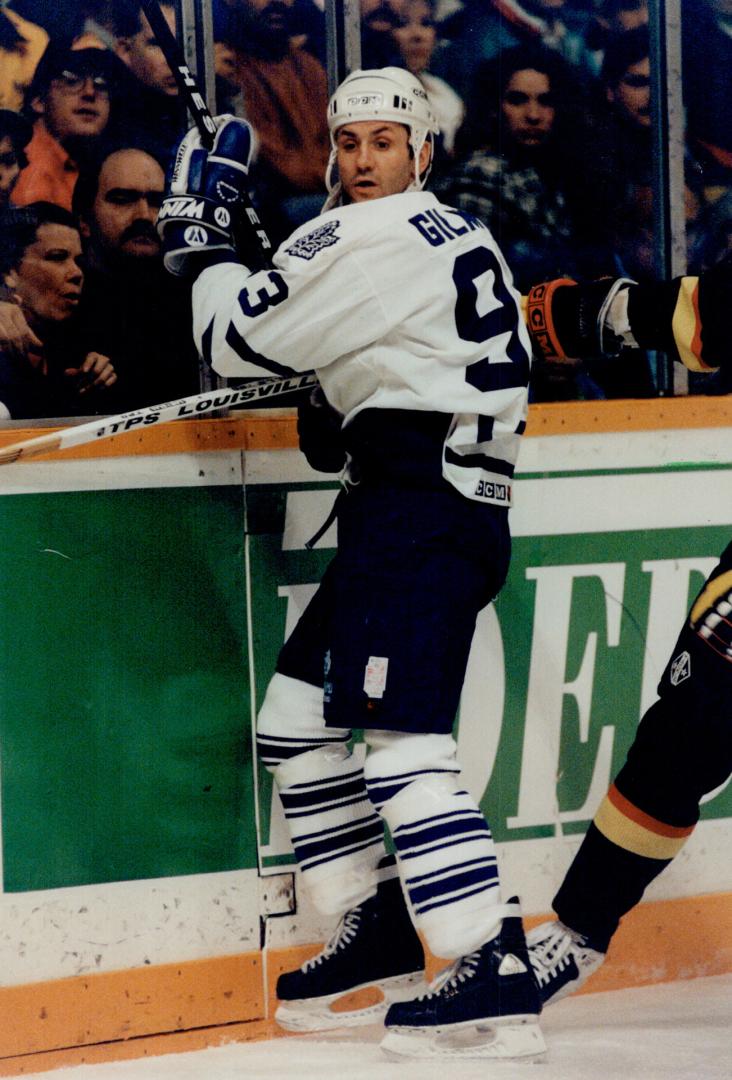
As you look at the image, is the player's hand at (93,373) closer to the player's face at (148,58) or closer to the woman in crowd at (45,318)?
the woman in crowd at (45,318)

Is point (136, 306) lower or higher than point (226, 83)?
lower

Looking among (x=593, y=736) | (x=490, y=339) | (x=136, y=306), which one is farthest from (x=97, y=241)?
(x=593, y=736)

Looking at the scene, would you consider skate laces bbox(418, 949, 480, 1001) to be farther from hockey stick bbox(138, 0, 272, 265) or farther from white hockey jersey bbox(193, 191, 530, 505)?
hockey stick bbox(138, 0, 272, 265)

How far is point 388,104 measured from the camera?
2438mm

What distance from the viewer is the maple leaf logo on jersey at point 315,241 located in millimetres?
2270

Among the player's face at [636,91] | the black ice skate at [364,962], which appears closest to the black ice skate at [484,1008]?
the black ice skate at [364,962]

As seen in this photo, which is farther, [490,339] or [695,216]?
[695,216]

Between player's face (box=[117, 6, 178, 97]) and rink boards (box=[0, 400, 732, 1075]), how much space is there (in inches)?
23.6

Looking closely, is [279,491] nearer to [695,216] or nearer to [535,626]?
[535,626]

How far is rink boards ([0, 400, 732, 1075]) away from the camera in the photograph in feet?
8.54

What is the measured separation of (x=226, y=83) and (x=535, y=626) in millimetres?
1151

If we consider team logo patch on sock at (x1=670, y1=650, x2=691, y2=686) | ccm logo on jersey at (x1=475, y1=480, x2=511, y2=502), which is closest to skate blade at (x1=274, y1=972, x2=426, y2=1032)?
team logo patch on sock at (x1=670, y1=650, x2=691, y2=686)

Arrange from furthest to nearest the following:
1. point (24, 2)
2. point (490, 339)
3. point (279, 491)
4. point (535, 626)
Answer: point (535, 626)
point (279, 491)
point (24, 2)
point (490, 339)

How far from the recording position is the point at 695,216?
3.04 metres
